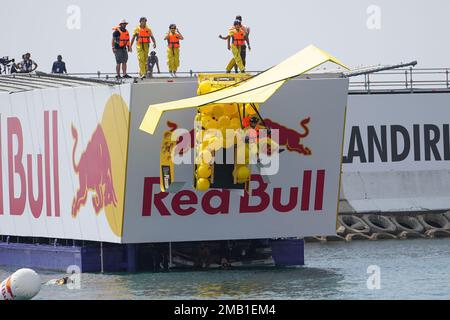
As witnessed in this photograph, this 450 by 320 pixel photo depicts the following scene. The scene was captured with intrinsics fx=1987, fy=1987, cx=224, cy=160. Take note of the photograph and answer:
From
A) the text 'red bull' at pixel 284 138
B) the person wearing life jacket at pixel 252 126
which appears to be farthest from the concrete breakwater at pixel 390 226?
the person wearing life jacket at pixel 252 126

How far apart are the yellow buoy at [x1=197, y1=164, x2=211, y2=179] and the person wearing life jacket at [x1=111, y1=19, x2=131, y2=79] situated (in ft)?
16.8

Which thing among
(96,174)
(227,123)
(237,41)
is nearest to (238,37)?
(237,41)

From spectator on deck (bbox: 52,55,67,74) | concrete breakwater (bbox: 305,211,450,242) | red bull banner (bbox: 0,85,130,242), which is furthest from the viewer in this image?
concrete breakwater (bbox: 305,211,450,242)

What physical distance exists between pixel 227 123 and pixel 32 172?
9.10 m

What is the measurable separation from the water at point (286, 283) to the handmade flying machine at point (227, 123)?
8.48 feet

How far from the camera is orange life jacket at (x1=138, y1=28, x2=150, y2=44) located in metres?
53.9

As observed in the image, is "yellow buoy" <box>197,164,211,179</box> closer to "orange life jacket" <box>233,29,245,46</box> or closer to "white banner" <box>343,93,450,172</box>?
"orange life jacket" <box>233,29,245,46</box>

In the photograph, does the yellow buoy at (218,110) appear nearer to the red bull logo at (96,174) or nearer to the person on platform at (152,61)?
the red bull logo at (96,174)

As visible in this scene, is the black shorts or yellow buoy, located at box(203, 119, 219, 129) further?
the black shorts

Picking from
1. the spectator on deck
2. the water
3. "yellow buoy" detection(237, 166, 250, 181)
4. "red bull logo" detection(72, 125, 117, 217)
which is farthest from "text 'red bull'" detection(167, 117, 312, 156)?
the spectator on deck

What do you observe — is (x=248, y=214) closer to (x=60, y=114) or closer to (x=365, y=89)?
(x=60, y=114)

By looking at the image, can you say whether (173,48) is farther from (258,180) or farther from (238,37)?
(258,180)

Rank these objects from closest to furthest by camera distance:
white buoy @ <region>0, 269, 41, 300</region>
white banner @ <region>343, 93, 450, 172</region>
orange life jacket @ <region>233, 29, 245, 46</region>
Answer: white buoy @ <region>0, 269, 41, 300</region>, orange life jacket @ <region>233, 29, 245, 46</region>, white banner @ <region>343, 93, 450, 172</region>
